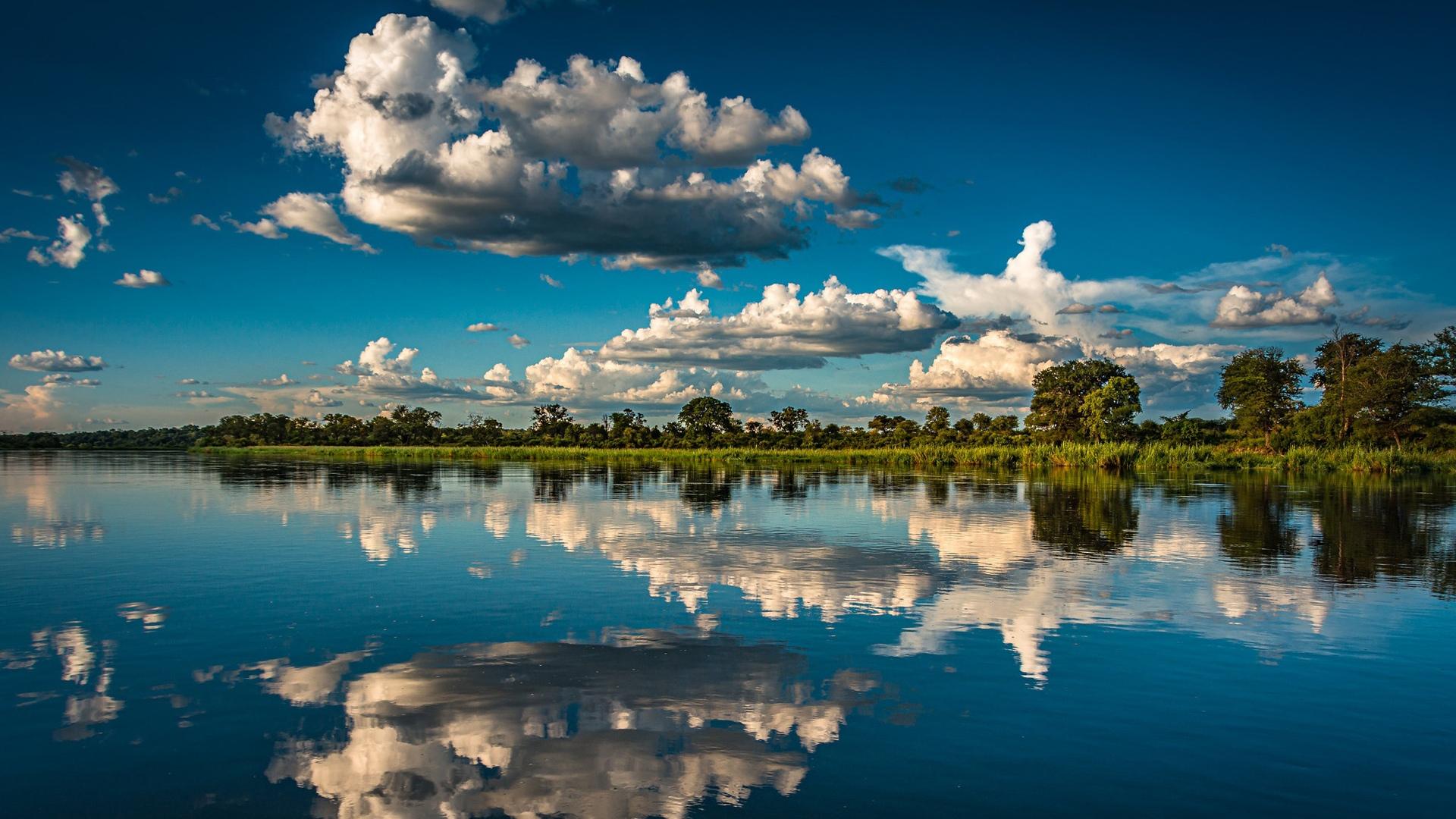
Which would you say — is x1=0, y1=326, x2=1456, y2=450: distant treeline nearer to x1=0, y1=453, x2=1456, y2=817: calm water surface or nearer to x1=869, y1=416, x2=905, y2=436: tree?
x1=869, y1=416, x2=905, y2=436: tree

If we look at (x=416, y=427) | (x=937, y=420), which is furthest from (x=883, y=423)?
(x=416, y=427)

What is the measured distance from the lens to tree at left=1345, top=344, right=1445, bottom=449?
82000 millimetres

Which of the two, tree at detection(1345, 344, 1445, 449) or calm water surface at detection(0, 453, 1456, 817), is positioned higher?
tree at detection(1345, 344, 1445, 449)

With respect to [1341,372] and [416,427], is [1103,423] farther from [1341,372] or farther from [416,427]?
[416,427]

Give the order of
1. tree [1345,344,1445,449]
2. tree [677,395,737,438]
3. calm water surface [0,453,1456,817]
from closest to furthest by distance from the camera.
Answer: calm water surface [0,453,1456,817], tree [1345,344,1445,449], tree [677,395,737,438]

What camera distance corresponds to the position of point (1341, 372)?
9312cm

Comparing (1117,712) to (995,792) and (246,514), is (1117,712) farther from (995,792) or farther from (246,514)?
(246,514)

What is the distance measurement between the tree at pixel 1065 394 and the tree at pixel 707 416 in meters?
50.6

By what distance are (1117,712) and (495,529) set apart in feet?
67.4

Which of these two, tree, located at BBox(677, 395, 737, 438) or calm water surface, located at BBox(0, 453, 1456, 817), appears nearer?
calm water surface, located at BBox(0, 453, 1456, 817)

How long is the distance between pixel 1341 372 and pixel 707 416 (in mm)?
89906

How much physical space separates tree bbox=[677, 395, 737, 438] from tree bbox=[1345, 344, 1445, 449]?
8901 cm

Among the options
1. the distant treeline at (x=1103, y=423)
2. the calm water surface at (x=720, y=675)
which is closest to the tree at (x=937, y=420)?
the distant treeline at (x=1103, y=423)

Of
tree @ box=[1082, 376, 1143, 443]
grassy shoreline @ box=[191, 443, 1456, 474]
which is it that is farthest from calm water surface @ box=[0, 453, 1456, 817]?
tree @ box=[1082, 376, 1143, 443]
